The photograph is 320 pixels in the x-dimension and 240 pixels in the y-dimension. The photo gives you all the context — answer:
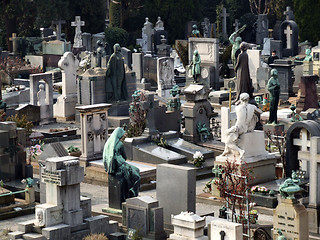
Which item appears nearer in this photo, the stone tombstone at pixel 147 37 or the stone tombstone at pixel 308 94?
the stone tombstone at pixel 308 94

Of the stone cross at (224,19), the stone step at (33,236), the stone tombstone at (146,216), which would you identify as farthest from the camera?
the stone cross at (224,19)

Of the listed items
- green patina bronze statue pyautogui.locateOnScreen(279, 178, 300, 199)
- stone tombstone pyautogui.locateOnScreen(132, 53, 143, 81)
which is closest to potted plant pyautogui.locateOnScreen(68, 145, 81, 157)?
green patina bronze statue pyautogui.locateOnScreen(279, 178, 300, 199)

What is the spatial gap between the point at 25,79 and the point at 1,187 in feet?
60.6

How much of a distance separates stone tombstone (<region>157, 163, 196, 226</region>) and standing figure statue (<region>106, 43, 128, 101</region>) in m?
11.2

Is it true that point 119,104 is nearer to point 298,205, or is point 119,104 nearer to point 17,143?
point 17,143

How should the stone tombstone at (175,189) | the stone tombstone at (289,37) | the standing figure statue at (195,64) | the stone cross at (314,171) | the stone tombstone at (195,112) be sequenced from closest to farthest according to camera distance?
the stone cross at (314,171) < the stone tombstone at (175,189) < the stone tombstone at (195,112) < the standing figure statue at (195,64) < the stone tombstone at (289,37)

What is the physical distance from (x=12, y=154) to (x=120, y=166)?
12.8 ft

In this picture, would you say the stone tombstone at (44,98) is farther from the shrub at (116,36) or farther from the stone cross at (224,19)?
the stone cross at (224,19)

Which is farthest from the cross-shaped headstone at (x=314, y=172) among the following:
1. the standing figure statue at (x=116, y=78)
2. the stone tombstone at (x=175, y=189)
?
the standing figure statue at (x=116, y=78)

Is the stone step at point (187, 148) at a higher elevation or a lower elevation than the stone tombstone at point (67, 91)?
lower

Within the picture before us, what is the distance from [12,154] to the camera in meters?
21.9

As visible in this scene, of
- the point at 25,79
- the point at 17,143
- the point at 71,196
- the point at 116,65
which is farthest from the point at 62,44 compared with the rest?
the point at 71,196

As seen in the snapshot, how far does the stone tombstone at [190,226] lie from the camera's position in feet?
52.7

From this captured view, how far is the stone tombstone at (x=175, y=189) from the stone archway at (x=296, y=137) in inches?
114
